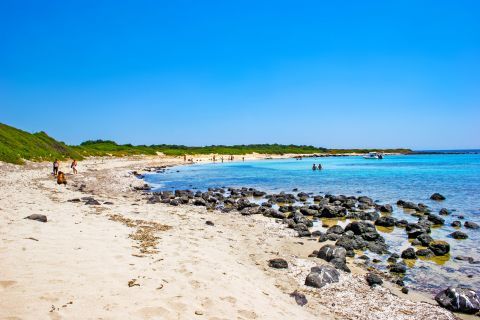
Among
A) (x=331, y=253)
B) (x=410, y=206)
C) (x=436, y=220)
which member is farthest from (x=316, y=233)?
(x=410, y=206)

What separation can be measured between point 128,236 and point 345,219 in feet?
41.7

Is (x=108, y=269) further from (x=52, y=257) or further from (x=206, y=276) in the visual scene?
(x=206, y=276)

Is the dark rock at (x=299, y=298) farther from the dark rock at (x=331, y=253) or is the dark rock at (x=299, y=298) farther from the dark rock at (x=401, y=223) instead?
the dark rock at (x=401, y=223)

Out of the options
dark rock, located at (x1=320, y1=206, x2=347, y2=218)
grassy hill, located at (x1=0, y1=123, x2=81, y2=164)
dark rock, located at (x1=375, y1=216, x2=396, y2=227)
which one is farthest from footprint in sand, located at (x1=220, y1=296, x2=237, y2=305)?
grassy hill, located at (x1=0, y1=123, x2=81, y2=164)

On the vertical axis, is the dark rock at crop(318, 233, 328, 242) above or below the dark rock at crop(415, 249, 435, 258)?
above

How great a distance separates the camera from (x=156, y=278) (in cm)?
677

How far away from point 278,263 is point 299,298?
6.89 feet

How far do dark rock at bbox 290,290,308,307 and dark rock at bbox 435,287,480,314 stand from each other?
131 inches

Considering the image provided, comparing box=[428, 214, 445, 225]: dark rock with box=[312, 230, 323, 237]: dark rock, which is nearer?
box=[312, 230, 323, 237]: dark rock

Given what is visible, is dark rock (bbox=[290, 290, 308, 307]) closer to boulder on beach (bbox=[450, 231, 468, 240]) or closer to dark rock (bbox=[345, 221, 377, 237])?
dark rock (bbox=[345, 221, 377, 237])

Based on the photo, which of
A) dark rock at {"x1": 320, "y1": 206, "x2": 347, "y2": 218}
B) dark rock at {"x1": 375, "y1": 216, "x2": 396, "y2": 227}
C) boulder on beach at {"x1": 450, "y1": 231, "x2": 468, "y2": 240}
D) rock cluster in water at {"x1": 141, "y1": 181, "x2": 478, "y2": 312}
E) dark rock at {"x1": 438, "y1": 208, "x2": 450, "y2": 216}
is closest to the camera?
rock cluster in water at {"x1": 141, "y1": 181, "x2": 478, "y2": 312}

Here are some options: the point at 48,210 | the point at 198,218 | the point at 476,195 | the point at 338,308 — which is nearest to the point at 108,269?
the point at 338,308

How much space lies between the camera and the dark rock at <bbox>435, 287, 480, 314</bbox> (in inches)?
301

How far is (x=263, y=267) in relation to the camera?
31.1 ft
